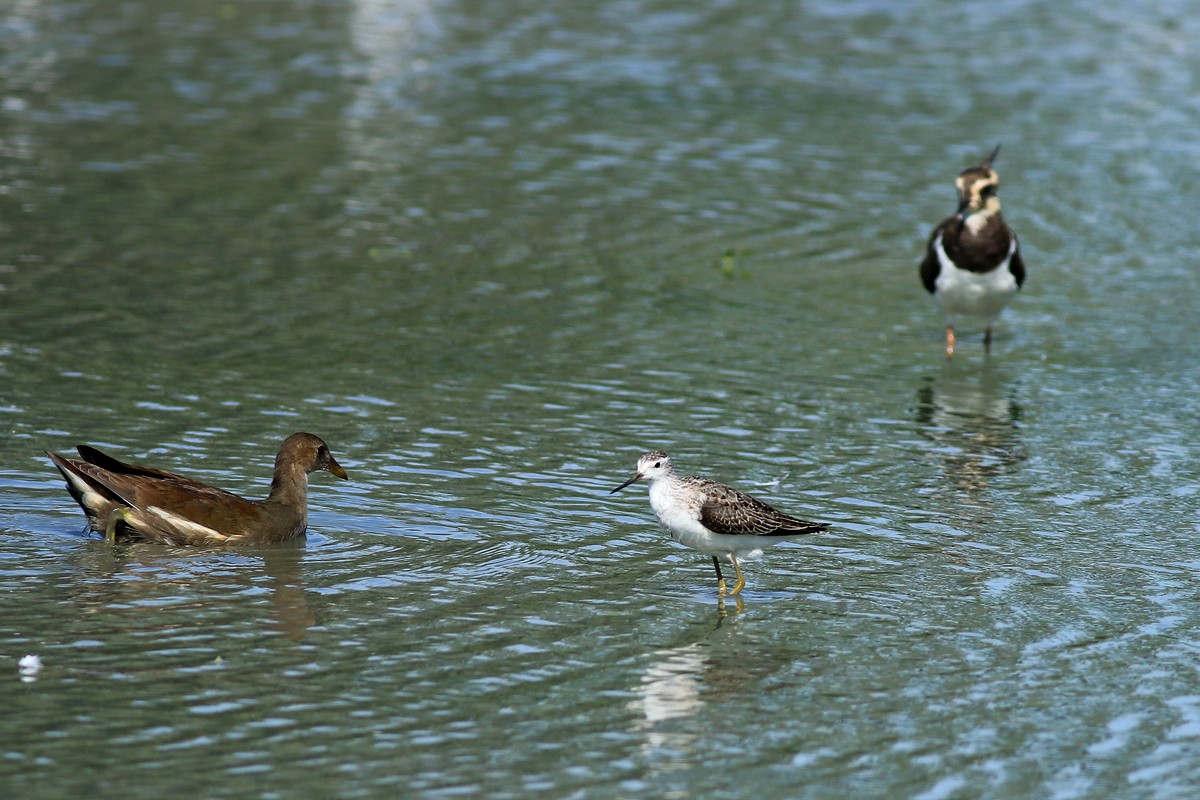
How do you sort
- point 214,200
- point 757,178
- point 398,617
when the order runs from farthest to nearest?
point 757,178 < point 214,200 < point 398,617

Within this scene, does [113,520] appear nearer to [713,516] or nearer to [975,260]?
[713,516]

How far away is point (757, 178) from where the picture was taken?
78.8ft

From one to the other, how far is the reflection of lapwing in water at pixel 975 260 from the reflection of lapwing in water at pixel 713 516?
7266 millimetres

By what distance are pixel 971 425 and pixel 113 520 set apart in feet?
23.7

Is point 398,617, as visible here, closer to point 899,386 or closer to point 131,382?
point 131,382

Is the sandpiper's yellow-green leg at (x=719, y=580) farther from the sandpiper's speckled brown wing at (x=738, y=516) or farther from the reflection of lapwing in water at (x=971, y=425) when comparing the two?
the reflection of lapwing in water at (x=971, y=425)

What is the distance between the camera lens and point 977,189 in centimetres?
1775

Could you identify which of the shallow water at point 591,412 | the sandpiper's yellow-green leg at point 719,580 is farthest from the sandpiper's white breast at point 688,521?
the shallow water at point 591,412

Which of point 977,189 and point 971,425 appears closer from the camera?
point 971,425

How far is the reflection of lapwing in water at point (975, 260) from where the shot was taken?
17.3 m

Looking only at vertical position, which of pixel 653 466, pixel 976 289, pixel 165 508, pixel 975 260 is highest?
pixel 975 260

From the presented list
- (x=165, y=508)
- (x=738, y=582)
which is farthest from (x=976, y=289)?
(x=165, y=508)

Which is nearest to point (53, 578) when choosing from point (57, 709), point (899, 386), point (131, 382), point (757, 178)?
point (57, 709)

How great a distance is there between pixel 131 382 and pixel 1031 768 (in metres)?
9.08
